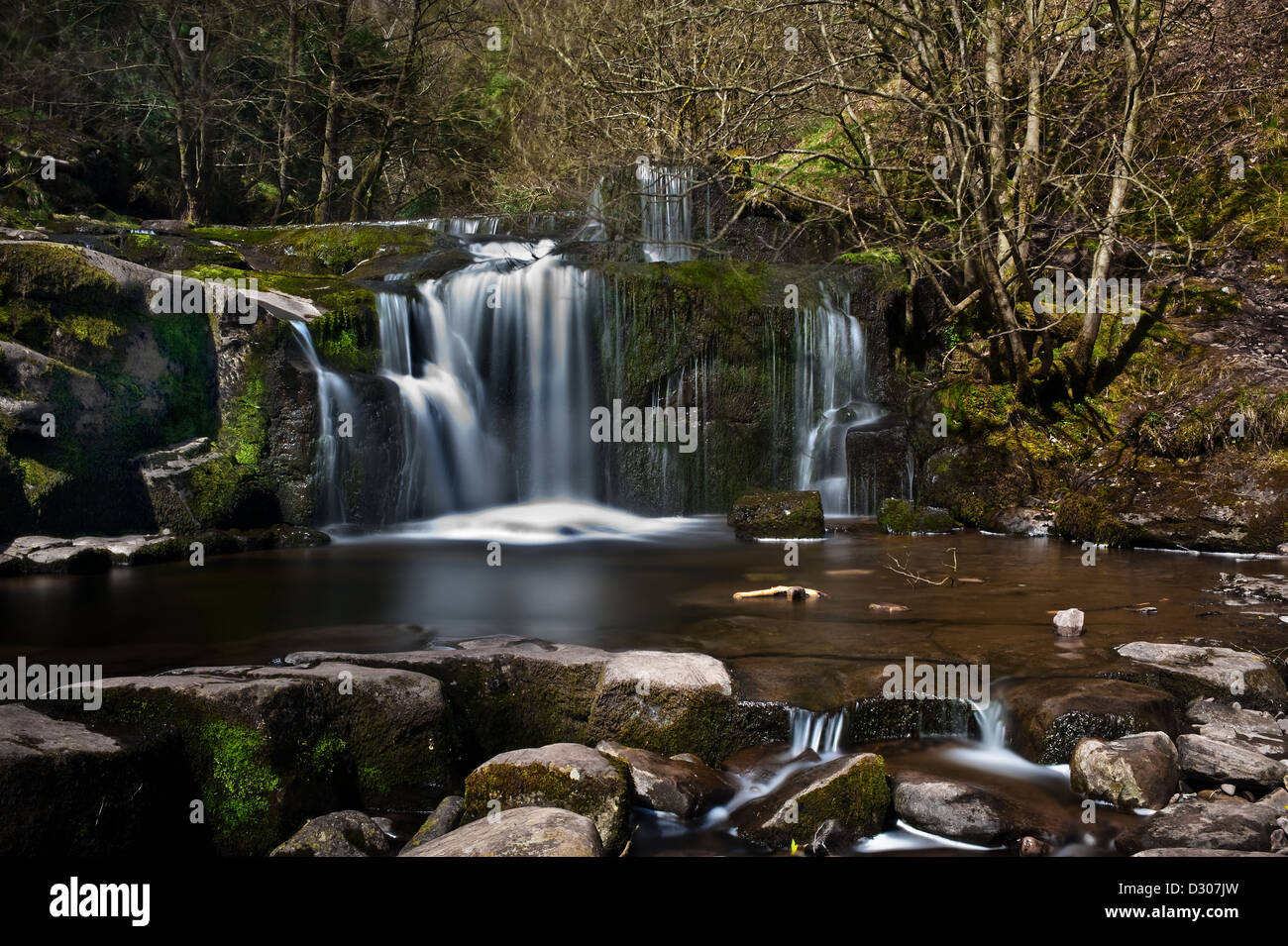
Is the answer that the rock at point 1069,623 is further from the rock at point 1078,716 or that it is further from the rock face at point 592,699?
the rock face at point 592,699

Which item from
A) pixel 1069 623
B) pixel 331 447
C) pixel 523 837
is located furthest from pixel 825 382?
pixel 523 837

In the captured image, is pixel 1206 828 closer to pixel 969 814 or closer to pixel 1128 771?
pixel 1128 771

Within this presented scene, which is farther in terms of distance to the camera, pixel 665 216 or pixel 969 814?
pixel 665 216

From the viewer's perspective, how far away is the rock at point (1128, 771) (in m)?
3.76

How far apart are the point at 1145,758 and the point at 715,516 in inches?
306

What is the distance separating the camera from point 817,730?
4.41 m

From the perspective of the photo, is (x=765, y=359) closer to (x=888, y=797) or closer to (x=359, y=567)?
(x=359, y=567)

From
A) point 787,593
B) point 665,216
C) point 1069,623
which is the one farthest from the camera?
point 665,216

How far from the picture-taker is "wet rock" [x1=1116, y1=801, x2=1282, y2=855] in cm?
327

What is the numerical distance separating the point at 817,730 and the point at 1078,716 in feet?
3.80

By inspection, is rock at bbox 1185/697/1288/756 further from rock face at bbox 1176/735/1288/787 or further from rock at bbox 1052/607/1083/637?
rock at bbox 1052/607/1083/637

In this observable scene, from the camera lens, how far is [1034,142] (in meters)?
10.2

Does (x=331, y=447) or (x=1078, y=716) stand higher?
(x=331, y=447)

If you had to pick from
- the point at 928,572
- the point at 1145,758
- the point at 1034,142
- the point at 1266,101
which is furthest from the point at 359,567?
the point at 1266,101
